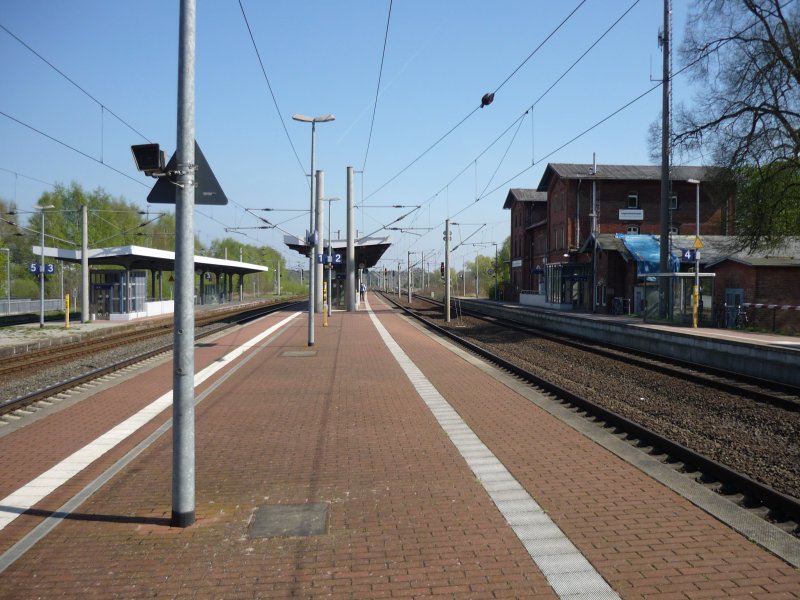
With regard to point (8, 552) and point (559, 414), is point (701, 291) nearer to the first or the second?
point (559, 414)

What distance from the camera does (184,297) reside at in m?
5.07

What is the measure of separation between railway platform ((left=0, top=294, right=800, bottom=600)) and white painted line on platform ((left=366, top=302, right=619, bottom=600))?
0.02m

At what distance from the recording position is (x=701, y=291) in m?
27.1

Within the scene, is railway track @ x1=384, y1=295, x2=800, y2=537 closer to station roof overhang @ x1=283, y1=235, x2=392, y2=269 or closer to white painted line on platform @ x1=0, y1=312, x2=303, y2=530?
white painted line on platform @ x1=0, y1=312, x2=303, y2=530

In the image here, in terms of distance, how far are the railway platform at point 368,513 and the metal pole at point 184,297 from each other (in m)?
0.33

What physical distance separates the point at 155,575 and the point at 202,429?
4294 mm

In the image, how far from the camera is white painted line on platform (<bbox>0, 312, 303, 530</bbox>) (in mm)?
5488

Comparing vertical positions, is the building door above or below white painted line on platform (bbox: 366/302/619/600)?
above

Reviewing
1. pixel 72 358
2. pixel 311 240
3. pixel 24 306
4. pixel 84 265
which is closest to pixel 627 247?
pixel 311 240

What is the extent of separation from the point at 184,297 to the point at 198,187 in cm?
95

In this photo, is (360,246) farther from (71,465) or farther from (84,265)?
(71,465)

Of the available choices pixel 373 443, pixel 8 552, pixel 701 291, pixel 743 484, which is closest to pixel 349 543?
pixel 8 552

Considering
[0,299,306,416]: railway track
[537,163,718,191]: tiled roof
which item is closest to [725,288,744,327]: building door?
[0,299,306,416]: railway track

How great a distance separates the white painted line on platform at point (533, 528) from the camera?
13.1 ft
